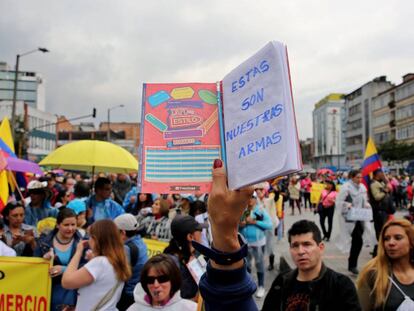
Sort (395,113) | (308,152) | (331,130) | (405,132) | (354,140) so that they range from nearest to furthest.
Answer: (405,132)
(395,113)
(354,140)
(331,130)
(308,152)

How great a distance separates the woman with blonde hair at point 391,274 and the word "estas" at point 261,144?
223 centimetres

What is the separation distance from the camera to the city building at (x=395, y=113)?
2889 inches

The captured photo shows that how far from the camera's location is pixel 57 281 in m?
4.18

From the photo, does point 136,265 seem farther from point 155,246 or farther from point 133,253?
point 155,246

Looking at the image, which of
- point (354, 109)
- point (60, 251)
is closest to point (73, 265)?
Result: point (60, 251)

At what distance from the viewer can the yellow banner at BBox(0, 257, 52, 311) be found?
13.6 ft

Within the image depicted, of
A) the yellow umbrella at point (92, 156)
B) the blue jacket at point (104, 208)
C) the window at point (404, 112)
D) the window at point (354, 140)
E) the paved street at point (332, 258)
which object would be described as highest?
the window at point (404, 112)

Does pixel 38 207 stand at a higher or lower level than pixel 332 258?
higher

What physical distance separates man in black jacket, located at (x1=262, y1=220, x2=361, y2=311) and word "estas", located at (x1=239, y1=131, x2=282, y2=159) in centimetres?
158

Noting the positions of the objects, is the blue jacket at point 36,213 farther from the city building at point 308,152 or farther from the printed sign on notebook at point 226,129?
the city building at point 308,152

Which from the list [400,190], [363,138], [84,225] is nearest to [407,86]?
[363,138]

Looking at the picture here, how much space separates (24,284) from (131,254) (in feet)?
3.66

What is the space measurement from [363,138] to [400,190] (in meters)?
79.0

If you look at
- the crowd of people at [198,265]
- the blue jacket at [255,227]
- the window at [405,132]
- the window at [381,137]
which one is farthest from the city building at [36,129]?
the crowd of people at [198,265]
